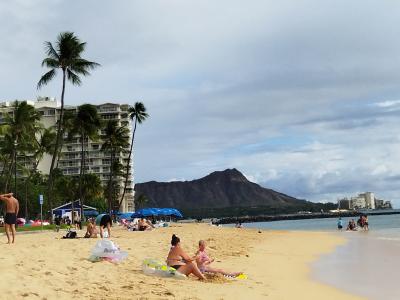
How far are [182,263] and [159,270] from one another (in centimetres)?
62

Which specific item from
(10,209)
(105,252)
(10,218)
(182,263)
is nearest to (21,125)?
(10,218)

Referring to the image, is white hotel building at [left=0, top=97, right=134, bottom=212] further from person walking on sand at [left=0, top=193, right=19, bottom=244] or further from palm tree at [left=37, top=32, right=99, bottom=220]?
person walking on sand at [left=0, top=193, right=19, bottom=244]

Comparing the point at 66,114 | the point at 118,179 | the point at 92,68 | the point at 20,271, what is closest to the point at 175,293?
the point at 20,271

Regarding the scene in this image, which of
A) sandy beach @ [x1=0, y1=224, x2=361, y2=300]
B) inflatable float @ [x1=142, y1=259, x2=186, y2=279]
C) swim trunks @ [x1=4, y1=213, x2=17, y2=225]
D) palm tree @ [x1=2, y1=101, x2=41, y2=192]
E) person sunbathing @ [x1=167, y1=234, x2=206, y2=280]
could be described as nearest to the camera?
sandy beach @ [x1=0, y1=224, x2=361, y2=300]

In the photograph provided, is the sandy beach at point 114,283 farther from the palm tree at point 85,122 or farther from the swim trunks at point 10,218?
the palm tree at point 85,122

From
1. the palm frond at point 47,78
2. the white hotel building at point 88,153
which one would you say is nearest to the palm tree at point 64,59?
the palm frond at point 47,78

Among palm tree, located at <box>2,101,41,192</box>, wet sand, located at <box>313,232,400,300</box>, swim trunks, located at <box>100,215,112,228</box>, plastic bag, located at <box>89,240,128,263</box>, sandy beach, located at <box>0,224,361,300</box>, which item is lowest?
wet sand, located at <box>313,232,400,300</box>

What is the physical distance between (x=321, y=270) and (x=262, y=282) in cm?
472

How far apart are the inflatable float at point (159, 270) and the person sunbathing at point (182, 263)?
0.65 ft

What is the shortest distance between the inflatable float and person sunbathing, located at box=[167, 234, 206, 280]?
20 cm

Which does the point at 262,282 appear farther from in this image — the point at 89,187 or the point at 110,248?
the point at 89,187

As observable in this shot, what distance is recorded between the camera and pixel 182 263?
437 inches

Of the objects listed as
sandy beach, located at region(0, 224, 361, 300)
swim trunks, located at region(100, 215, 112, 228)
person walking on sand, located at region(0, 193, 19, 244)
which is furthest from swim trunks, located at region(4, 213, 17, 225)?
swim trunks, located at region(100, 215, 112, 228)

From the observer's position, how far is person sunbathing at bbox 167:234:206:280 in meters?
10.8
